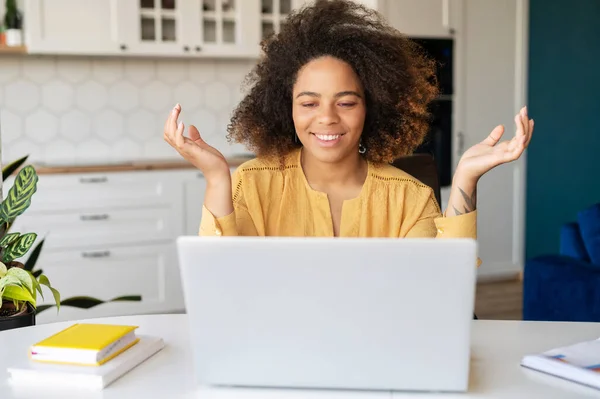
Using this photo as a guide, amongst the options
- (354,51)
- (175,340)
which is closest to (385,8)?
(354,51)

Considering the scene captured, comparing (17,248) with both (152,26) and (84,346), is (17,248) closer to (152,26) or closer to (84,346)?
(84,346)

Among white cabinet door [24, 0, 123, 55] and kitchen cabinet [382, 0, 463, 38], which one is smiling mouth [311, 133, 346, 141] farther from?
kitchen cabinet [382, 0, 463, 38]

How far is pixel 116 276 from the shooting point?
4391mm

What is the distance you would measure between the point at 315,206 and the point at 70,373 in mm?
940

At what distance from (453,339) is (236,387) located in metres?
0.32

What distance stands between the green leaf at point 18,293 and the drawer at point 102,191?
2485 mm

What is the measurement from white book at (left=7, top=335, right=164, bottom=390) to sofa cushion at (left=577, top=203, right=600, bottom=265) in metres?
2.02

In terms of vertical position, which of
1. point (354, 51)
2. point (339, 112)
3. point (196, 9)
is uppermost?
point (196, 9)

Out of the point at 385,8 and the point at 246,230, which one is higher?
the point at 385,8

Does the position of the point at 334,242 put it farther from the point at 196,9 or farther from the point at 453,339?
the point at 196,9

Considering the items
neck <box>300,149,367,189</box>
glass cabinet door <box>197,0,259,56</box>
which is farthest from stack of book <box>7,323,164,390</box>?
glass cabinet door <box>197,0,259,56</box>

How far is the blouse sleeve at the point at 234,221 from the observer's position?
1.81 metres

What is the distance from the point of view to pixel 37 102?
4.67 metres

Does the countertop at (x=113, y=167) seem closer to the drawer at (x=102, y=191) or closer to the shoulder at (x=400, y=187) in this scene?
the drawer at (x=102, y=191)
